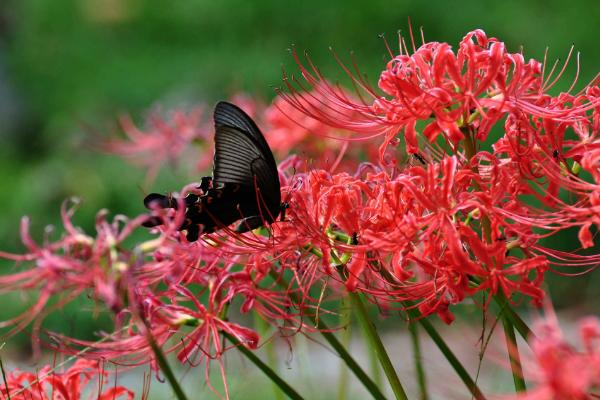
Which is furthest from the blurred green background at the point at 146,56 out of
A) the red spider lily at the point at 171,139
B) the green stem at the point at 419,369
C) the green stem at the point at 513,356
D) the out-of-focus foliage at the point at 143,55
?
the green stem at the point at 513,356

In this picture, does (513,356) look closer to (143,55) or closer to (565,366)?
(565,366)

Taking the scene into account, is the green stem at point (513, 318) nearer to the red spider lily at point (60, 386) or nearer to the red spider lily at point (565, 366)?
the red spider lily at point (565, 366)

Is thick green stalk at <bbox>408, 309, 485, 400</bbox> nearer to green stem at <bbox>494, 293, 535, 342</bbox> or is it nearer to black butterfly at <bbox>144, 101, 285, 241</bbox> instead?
green stem at <bbox>494, 293, 535, 342</bbox>

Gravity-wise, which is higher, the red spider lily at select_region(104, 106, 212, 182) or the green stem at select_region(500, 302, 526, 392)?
the red spider lily at select_region(104, 106, 212, 182)

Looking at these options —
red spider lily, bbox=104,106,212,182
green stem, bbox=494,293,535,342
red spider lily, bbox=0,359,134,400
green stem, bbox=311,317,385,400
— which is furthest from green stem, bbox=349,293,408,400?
red spider lily, bbox=104,106,212,182

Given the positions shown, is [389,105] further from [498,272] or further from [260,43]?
[260,43]
